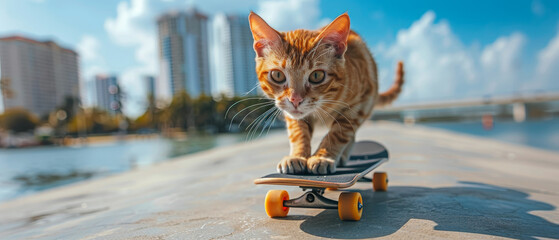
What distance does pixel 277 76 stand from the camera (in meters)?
2.36

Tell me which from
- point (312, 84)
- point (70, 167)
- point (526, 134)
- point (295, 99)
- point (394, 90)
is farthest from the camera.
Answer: point (526, 134)

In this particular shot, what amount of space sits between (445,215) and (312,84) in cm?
135

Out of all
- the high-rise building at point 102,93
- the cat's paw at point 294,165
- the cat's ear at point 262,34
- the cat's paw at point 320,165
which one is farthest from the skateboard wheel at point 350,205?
the high-rise building at point 102,93

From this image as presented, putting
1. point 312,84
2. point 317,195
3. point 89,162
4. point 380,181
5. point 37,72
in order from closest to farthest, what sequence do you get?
1. point 312,84
2. point 317,195
3. point 380,181
4. point 89,162
5. point 37,72

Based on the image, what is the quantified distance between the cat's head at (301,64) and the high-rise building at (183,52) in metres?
62.0

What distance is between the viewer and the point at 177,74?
7081 centimetres

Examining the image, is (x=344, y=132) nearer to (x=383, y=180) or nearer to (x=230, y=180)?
(x=383, y=180)

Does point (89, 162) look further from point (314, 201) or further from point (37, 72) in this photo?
point (37, 72)

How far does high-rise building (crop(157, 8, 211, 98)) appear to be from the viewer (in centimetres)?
6725

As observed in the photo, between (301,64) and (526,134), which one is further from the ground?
(301,64)

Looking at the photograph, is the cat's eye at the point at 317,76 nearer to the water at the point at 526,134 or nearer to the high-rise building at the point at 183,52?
the water at the point at 526,134

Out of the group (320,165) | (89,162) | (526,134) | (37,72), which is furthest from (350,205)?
(37,72)

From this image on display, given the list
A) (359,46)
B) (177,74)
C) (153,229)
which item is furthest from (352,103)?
(177,74)

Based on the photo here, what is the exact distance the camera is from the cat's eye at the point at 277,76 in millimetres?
2332
